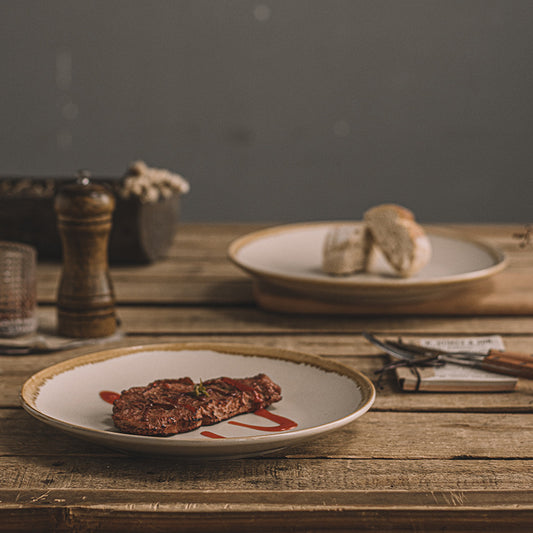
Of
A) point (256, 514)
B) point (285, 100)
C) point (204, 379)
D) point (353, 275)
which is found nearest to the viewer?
point (256, 514)

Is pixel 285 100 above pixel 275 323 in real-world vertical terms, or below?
above


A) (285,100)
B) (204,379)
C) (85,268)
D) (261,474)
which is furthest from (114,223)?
(285,100)

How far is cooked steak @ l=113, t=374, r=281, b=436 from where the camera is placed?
707 millimetres

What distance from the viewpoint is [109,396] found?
2.70 feet

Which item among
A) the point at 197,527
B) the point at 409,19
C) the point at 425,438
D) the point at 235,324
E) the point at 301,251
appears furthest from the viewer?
the point at 409,19

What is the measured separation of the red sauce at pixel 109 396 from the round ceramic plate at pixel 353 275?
1.53ft

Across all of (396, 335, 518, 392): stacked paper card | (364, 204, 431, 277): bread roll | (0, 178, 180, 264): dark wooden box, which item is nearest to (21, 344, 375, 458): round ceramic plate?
(396, 335, 518, 392): stacked paper card

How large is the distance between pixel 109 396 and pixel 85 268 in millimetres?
332

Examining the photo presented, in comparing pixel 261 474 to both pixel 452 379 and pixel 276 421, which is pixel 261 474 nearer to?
pixel 276 421

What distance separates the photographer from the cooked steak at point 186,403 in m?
0.71

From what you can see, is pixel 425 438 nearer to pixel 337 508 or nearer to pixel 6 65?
pixel 337 508

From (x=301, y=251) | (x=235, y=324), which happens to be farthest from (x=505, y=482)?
(x=301, y=251)

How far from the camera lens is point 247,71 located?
363cm

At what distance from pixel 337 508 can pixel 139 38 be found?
3.32 m
